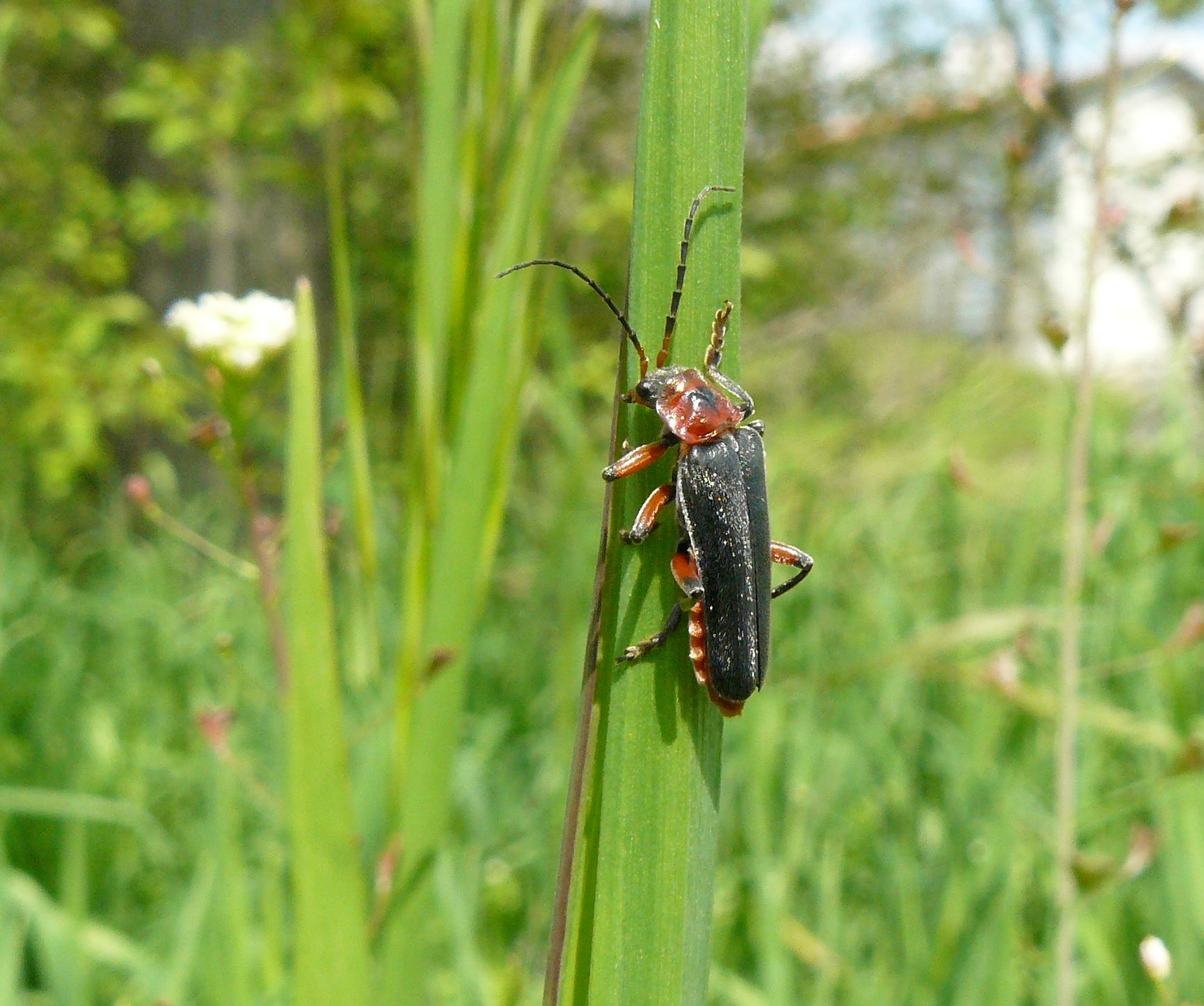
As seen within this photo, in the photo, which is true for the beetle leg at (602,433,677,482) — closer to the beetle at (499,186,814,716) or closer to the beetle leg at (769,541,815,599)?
the beetle at (499,186,814,716)

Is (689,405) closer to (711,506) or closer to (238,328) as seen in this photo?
(711,506)

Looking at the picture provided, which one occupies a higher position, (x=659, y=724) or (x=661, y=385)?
(x=661, y=385)

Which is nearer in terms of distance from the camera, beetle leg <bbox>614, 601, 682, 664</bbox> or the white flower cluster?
beetle leg <bbox>614, 601, 682, 664</bbox>

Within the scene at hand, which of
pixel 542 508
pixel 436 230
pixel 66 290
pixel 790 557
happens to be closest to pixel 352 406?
pixel 436 230

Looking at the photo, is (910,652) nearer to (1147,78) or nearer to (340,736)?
(1147,78)

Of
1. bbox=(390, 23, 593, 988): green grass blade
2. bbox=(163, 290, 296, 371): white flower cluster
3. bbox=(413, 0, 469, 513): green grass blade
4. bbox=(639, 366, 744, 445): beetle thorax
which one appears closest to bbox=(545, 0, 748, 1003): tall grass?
bbox=(639, 366, 744, 445): beetle thorax

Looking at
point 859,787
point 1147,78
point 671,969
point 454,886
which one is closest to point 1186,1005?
point 671,969

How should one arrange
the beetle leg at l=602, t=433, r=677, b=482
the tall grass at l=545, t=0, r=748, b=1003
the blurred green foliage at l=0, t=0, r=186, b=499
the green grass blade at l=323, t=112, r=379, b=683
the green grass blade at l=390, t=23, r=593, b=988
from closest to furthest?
the tall grass at l=545, t=0, r=748, b=1003 < the beetle leg at l=602, t=433, r=677, b=482 < the green grass blade at l=390, t=23, r=593, b=988 < the green grass blade at l=323, t=112, r=379, b=683 < the blurred green foliage at l=0, t=0, r=186, b=499
